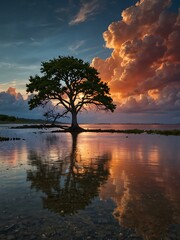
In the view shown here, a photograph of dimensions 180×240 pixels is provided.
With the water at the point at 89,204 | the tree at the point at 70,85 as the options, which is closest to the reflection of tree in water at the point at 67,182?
the water at the point at 89,204

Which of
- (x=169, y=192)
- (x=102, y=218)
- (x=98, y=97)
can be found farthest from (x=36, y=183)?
(x=98, y=97)

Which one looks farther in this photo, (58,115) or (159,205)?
(58,115)

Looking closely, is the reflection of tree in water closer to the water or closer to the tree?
the water

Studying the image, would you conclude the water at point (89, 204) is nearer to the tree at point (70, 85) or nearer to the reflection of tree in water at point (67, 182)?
the reflection of tree in water at point (67, 182)

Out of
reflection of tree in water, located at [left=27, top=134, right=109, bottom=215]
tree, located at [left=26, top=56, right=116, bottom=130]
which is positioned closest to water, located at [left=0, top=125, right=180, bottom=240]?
reflection of tree in water, located at [left=27, top=134, right=109, bottom=215]

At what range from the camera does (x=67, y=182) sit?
10.2 metres

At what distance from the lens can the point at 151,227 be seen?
598 centimetres

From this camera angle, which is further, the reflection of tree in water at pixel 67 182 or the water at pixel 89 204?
the reflection of tree in water at pixel 67 182

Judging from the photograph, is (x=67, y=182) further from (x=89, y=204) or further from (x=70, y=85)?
(x=70, y=85)

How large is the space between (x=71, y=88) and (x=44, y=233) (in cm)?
5441

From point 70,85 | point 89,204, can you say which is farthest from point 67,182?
point 70,85

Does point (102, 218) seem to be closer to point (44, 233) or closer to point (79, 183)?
point (44, 233)

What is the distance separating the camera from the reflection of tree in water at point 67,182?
760 cm

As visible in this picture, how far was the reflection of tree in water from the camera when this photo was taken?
7602 mm
